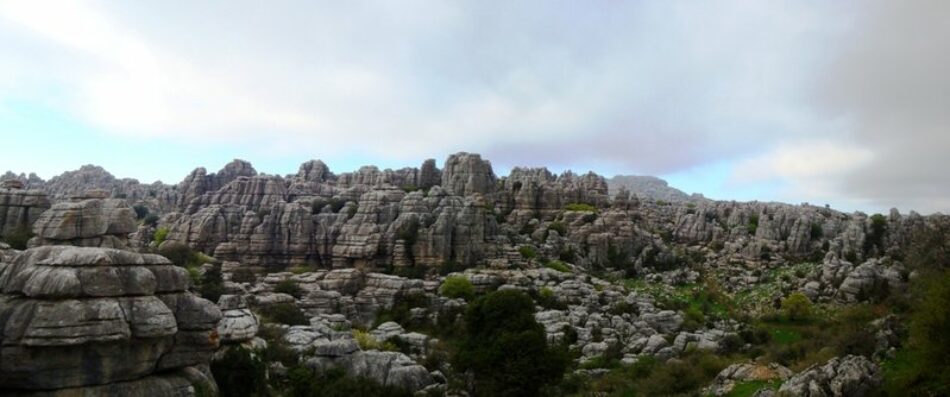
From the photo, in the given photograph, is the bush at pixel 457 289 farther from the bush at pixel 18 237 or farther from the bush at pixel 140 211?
the bush at pixel 140 211

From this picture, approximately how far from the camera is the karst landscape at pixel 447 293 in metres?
15.5

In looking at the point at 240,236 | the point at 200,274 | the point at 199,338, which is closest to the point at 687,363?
the point at 199,338

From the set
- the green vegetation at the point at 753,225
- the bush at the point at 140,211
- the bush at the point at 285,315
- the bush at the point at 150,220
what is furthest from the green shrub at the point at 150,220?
the green vegetation at the point at 753,225

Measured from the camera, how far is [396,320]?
3906cm

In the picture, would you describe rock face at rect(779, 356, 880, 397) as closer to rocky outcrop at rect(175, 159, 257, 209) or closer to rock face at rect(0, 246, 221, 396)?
rock face at rect(0, 246, 221, 396)

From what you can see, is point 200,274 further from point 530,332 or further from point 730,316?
point 730,316

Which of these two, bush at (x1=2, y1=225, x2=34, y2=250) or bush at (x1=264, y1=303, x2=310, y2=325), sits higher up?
bush at (x1=2, y1=225, x2=34, y2=250)

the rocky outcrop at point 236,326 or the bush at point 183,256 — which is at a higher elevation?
the bush at point 183,256

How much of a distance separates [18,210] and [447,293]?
91.1 ft

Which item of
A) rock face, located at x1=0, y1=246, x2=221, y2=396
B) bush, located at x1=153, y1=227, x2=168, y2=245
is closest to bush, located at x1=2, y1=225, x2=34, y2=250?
rock face, located at x1=0, y1=246, x2=221, y2=396

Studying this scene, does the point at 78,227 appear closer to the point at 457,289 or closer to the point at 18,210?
the point at 18,210

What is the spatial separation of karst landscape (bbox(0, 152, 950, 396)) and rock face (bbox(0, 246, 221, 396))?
0.05m

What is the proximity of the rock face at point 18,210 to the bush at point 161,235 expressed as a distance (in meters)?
21.9

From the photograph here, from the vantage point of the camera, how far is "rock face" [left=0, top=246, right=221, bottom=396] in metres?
14.1
